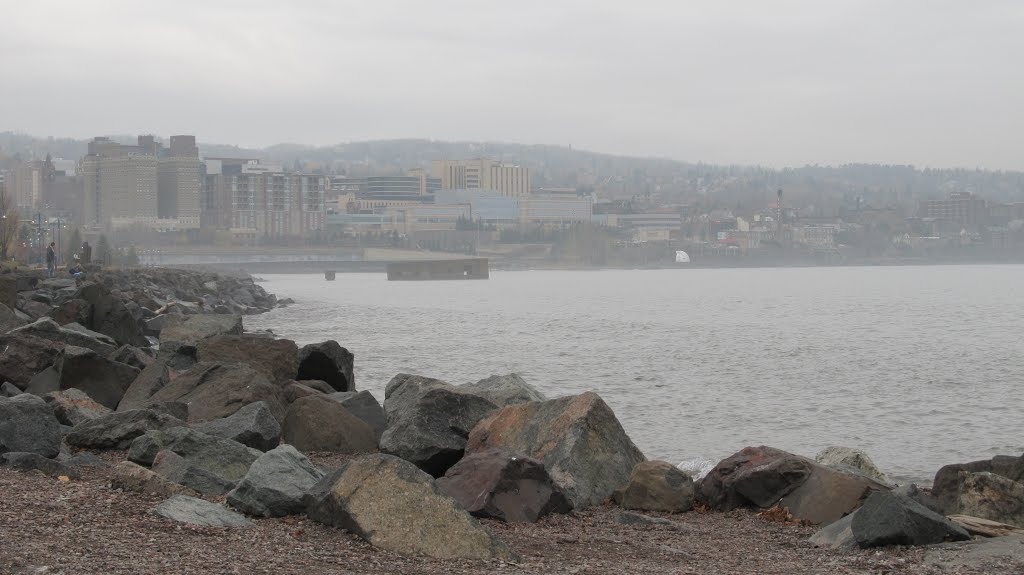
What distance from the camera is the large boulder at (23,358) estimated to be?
1350cm

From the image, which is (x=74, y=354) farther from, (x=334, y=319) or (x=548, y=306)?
(x=548, y=306)

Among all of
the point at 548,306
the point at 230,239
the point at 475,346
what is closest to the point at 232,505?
the point at 475,346

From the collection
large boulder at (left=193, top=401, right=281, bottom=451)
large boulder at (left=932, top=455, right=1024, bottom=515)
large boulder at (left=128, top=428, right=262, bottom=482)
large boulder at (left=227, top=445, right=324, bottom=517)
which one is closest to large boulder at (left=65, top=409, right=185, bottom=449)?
large boulder at (left=193, top=401, right=281, bottom=451)

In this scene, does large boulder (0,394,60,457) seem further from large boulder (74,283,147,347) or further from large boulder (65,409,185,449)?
large boulder (74,283,147,347)

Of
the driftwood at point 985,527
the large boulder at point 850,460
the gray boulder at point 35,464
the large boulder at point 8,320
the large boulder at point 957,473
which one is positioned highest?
the large boulder at point 8,320

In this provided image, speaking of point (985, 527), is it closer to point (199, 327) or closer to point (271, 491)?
point (271, 491)

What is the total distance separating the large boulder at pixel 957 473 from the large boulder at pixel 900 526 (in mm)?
1188

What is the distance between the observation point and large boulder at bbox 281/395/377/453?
38.3 feet

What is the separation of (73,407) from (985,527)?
7.44m

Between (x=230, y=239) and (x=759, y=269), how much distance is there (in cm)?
7540

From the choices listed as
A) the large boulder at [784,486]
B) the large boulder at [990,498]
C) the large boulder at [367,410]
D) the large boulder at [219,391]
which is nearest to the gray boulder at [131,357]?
the large boulder at [219,391]

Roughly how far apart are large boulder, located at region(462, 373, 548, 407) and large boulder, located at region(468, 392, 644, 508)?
250 cm

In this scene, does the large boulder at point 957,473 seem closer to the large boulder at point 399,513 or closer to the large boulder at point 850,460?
the large boulder at point 850,460

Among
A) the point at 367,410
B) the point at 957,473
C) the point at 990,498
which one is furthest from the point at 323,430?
the point at 990,498
